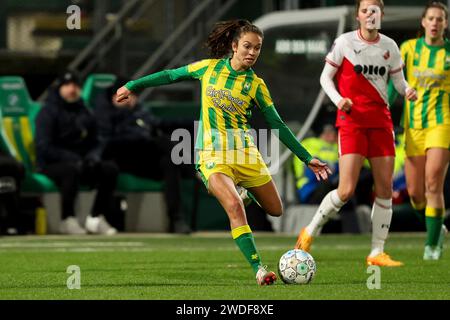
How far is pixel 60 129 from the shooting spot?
1612 centimetres

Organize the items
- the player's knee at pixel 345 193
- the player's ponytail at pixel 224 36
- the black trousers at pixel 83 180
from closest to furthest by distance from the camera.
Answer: the player's ponytail at pixel 224 36 → the player's knee at pixel 345 193 → the black trousers at pixel 83 180

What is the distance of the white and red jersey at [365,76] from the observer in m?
10.6

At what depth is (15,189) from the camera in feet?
50.7

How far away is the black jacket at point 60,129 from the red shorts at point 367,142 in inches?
232

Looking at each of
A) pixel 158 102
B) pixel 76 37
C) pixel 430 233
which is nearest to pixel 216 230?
pixel 158 102

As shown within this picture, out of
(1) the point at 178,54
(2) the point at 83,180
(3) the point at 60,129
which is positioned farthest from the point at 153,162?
(1) the point at 178,54

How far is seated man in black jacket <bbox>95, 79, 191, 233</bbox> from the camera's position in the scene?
16.2m

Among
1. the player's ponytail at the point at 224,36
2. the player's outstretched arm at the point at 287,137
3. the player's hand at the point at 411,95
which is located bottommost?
the player's outstretched arm at the point at 287,137

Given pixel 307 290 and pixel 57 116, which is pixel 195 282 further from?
pixel 57 116

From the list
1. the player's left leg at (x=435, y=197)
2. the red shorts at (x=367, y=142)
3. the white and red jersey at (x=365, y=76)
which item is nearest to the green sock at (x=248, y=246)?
the red shorts at (x=367, y=142)

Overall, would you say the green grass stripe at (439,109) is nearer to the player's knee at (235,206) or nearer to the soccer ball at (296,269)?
the soccer ball at (296,269)

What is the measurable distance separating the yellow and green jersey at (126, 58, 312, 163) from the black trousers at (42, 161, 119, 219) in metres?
6.59

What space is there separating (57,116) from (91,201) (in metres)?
1.16

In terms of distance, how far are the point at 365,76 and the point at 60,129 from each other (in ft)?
20.5
